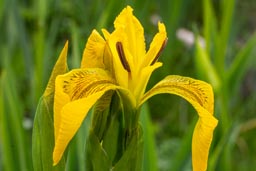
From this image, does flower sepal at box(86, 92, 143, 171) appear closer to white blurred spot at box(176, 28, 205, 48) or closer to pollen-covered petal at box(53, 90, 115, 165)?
pollen-covered petal at box(53, 90, 115, 165)

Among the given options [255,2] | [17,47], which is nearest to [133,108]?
[17,47]

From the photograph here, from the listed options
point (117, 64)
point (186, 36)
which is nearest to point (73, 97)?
point (117, 64)

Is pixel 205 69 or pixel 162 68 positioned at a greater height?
pixel 205 69

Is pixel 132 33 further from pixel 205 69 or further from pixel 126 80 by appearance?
pixel 205 69

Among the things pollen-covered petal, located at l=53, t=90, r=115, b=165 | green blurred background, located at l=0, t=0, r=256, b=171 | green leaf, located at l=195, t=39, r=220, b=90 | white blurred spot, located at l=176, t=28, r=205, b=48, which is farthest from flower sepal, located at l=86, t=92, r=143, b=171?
white blurred spot, located at l=176, t=28, r=205, b=48

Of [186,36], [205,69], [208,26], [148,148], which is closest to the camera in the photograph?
[148,148]

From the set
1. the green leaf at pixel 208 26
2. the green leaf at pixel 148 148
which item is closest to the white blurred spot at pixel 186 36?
the green leaf at pixel 208 26
